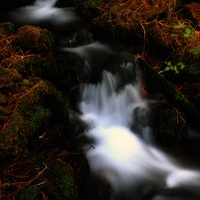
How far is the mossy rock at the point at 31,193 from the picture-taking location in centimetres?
166

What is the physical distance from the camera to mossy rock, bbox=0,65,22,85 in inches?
103

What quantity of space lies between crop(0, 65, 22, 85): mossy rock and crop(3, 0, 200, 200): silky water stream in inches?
55.2

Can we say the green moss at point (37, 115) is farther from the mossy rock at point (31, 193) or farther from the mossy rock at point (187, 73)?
the mossy rock at point (187, 73)

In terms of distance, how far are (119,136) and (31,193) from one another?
2.09m

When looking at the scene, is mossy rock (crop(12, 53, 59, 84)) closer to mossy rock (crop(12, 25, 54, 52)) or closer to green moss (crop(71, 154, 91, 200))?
mossy rock (crop(12, 25, 54, 52))

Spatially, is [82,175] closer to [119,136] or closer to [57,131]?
[57,131]

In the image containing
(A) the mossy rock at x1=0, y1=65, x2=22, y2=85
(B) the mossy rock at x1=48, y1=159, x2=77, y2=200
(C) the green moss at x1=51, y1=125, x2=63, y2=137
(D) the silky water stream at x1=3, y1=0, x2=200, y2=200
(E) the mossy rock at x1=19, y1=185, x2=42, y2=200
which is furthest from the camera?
(C) the green moss at x1=51, y1=125, x2=63, y2=137

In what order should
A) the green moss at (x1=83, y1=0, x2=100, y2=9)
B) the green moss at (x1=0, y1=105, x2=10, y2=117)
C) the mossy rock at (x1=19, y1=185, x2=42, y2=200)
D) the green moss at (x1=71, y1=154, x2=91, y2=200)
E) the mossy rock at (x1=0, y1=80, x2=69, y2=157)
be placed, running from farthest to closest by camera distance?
the green moss at (x1=83, y1=0, x2=100, y2=9) < the green moss at (x1=0, y1=105, x2=10, y2=117) < the green moss at (x1=71, y1=154, x2=91, y2=200) < the mossy rock at (x1=0, y1=80, x2=69, y2=157) < the mossy rock at (x1=19, y1=185, x2=42, y2=200)

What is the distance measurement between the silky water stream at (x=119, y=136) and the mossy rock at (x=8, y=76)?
1.40 metres

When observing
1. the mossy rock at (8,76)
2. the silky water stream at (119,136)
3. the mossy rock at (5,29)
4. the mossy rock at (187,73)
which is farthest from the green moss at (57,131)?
the mossy rock at (187,73)

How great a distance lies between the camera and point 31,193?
1.70 metres

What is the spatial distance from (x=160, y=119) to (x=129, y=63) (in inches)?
66.9

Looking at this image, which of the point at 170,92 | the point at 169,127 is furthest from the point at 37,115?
the point at 170,92

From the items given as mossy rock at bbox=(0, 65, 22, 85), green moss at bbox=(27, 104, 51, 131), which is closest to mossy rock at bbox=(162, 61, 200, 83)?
green moss at bbox=(27, 104, 51, 131)
